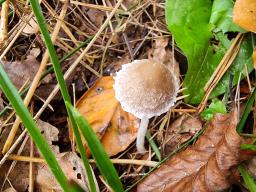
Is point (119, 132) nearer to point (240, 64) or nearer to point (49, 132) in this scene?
point (49, 132)

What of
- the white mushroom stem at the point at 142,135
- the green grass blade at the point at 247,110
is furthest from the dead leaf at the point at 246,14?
the white mushroom stem at the point at 142,135

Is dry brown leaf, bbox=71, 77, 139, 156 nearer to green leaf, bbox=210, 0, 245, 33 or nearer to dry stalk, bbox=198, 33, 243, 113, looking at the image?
dry stalk, bbox=198, 33, 243, 113

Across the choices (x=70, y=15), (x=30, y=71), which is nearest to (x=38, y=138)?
(x=30, y=71)

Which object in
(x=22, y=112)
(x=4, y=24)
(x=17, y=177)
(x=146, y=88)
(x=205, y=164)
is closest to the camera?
(x=22, y=112)

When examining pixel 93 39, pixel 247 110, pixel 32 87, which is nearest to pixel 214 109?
pixel 247 110

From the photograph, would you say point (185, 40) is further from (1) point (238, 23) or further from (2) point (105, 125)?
(2) point (105, 125)

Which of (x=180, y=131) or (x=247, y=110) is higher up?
(x=247, y=110)

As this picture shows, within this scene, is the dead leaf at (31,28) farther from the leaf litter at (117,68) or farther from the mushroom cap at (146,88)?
the mushroom cap at (146,88)
